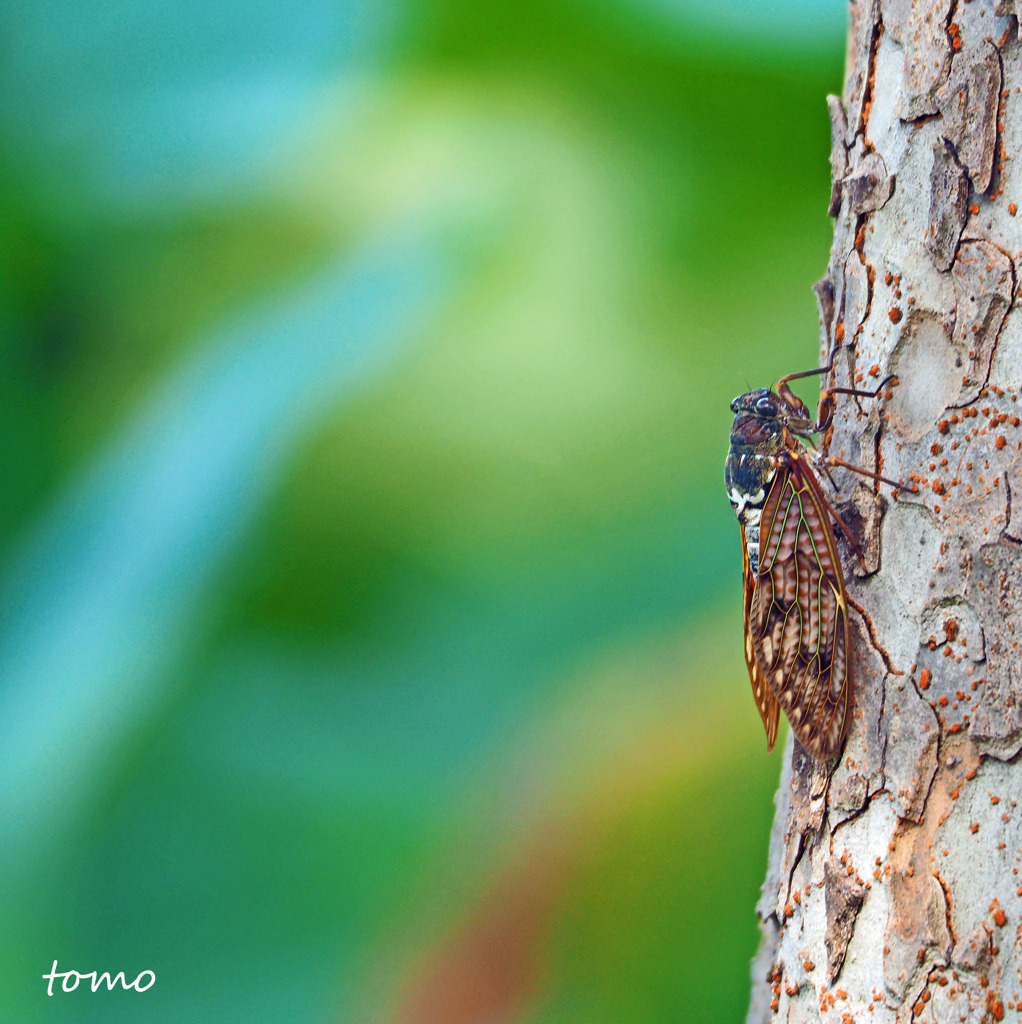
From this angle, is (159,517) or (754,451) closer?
(754,451)

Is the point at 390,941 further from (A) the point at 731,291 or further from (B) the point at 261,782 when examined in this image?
(A) the point at 731,291

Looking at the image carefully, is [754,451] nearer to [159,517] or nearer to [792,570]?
[792,570]

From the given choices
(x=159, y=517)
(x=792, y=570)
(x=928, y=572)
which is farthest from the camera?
(x=159, y=517)

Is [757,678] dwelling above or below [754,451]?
below

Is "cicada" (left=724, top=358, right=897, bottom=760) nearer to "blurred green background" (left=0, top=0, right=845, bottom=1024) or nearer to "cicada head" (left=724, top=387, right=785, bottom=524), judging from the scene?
"cicada head" (left=724, top=387, right=785, bottom=524)

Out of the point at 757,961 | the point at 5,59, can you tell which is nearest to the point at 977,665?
the point at 757,961

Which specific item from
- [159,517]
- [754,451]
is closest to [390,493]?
[159,517]

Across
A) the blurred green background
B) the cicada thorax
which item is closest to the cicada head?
the cicada thorax

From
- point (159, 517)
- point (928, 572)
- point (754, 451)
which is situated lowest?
point (928, 572)
